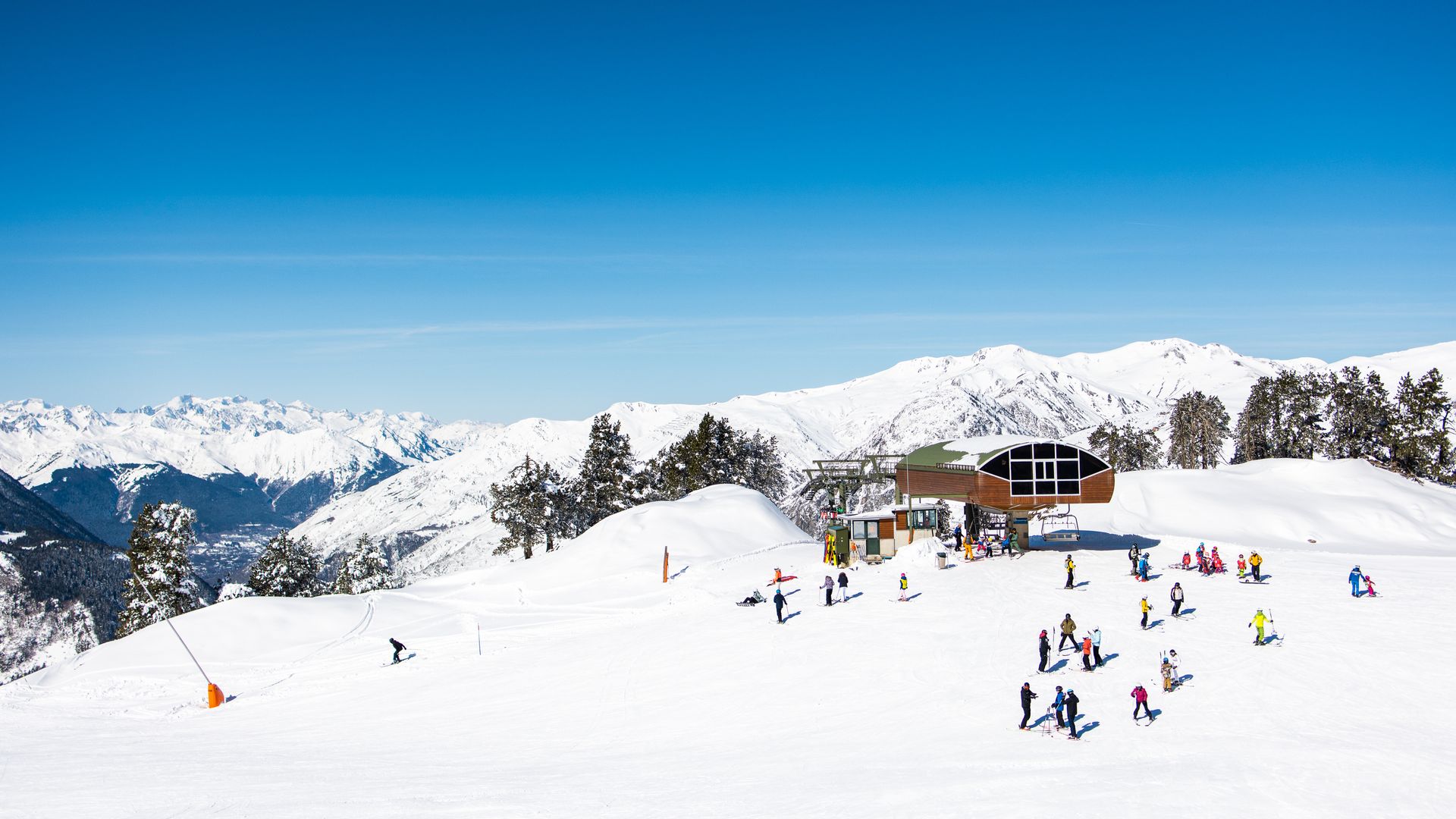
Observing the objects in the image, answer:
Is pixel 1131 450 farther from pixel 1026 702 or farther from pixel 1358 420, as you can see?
pixel 1026 702

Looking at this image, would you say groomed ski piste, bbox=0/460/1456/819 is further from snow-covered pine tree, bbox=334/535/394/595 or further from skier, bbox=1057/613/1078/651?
snow-covered pine tree, bbox=334/535/394/595

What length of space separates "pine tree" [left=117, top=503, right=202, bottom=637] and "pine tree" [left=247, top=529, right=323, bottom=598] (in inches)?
465

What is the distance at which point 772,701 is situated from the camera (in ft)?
99.1

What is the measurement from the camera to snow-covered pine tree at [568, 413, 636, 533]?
86312 mm

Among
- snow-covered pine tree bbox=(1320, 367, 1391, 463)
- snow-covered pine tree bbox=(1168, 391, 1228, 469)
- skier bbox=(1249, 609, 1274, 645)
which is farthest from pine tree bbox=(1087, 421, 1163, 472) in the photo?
skier bbox=(1249, 609, 1274, 645)

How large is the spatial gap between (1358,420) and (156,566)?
117682 mm

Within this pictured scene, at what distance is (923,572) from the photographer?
156 feet

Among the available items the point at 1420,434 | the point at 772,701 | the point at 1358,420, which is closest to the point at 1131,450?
the point at 1358,420

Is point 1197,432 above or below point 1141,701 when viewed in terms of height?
above

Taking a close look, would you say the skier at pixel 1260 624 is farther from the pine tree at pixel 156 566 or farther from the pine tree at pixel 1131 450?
the pine tree at pixel 1131 450

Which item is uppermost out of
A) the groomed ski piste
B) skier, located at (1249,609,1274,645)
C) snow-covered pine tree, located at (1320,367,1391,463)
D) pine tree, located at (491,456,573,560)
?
snow-covered pine tree, located at (1320,367,1391,463)

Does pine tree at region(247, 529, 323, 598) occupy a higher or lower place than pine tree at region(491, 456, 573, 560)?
lower

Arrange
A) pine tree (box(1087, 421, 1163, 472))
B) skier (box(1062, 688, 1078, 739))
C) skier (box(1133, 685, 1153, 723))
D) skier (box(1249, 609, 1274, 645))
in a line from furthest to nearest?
pine tree (box(1087, 421, 1163, 472)) → skier (box(1249, 609, 1274, 645)) → skier (box(1133, 685, 1153, 723)) → skier (box(1062, 688, 1078, 739))

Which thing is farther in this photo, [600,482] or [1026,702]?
[600,482]
